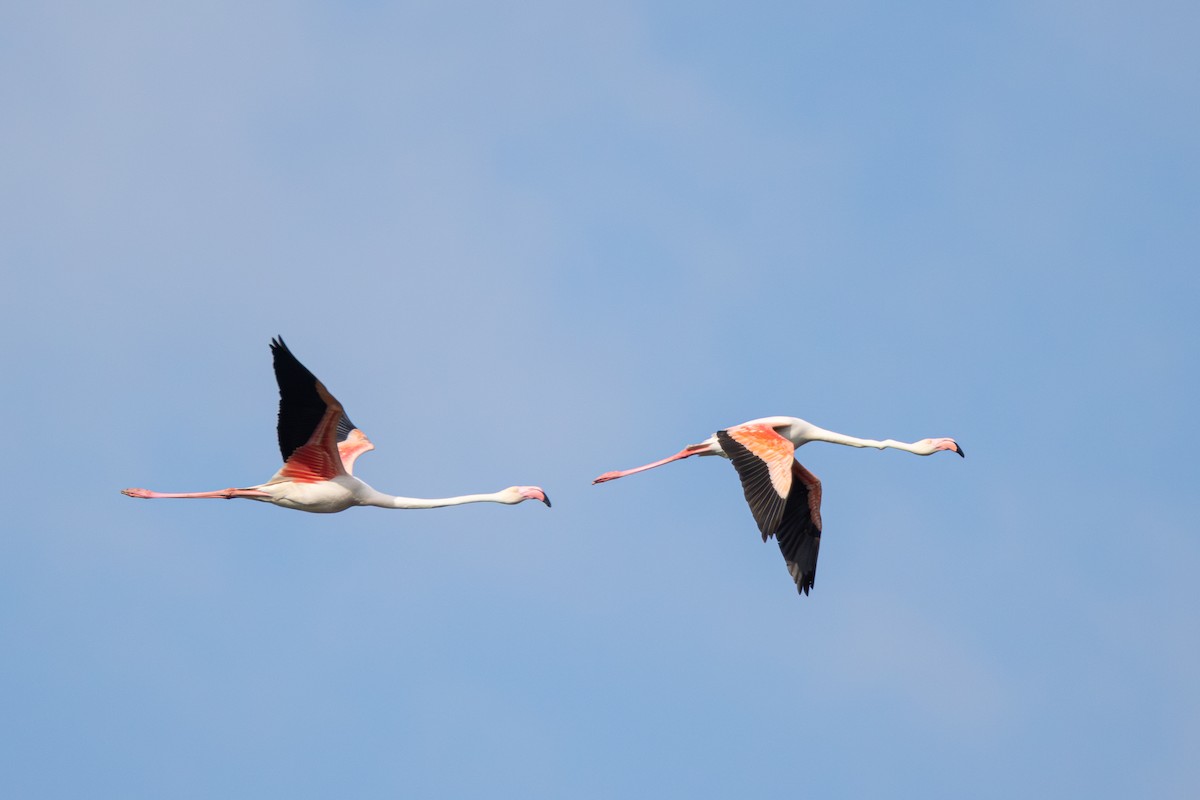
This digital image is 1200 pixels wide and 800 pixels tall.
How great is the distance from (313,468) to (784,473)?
5426 millimetres

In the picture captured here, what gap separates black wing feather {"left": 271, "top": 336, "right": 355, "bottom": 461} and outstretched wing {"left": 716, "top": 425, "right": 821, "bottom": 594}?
4.95m

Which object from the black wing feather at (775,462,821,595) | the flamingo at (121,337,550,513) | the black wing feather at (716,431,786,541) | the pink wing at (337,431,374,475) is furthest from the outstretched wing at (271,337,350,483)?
the black wing feather at (775,462,821,595)

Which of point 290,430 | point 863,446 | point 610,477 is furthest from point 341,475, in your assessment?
point 863,446

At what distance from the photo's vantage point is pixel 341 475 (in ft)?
83.2

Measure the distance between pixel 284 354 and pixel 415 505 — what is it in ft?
11.9

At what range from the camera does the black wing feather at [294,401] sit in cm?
2327

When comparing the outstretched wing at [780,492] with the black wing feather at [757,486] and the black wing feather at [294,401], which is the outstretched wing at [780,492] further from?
the black wing feather at [294,401]

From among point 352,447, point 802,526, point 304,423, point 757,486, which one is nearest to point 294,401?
point 304,423

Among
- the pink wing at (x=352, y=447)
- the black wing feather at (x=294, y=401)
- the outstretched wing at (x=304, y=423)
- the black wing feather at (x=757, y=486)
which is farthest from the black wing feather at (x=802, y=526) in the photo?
the black wing feather at (x=294, y=401)

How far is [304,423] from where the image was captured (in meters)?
24.4

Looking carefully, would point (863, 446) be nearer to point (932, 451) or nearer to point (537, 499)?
point (932, 451)

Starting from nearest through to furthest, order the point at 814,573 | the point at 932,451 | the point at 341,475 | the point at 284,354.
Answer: the point at 284,354 < the point at 341,475 < the point at 814,573 < the point at 932,451

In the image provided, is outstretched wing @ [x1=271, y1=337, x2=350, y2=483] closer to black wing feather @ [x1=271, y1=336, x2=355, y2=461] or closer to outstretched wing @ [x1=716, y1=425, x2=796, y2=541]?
black wing feather @ [x1=271, y1=336, x2=355, y2=461]

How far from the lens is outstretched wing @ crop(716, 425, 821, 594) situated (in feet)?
81.3
